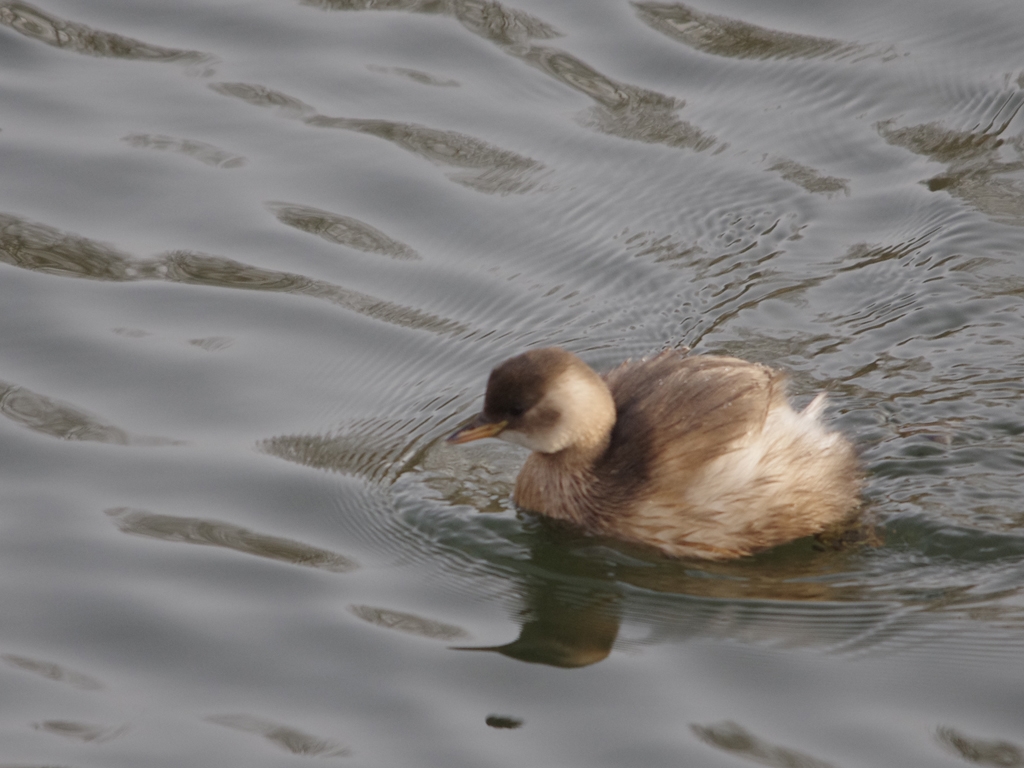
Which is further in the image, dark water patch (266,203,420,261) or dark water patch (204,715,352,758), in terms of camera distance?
dark water patch (266,203,420,261)

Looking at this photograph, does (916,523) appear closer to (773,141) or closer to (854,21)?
(773,141)

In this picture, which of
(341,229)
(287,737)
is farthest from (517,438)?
(341,229)

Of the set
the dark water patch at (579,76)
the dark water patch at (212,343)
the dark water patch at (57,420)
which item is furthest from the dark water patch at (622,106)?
the dark water patch at (57,420)

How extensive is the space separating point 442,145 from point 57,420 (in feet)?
10.1

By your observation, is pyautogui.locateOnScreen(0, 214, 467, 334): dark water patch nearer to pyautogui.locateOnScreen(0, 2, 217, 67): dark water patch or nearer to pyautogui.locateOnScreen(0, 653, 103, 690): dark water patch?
pyautogui.locateOnScreen(0, 2, 217, 67): dark water patch

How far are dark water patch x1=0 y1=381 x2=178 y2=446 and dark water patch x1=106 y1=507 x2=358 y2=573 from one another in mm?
551

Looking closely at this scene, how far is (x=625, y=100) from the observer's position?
9555mm

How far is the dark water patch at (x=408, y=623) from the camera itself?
19.0 feet

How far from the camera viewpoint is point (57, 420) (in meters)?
7.08

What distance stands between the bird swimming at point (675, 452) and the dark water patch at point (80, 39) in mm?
4464

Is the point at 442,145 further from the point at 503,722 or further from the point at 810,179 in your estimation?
the point at 503,722

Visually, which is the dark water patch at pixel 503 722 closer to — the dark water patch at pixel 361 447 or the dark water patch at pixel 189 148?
the dark water patch at pixel 361 447

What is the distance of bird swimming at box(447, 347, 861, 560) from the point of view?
6.39m

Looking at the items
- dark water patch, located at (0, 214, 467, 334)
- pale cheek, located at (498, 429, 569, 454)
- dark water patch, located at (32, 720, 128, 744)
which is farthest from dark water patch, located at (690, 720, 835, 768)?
dark water patch, located at (0, 214, 467, 334)
